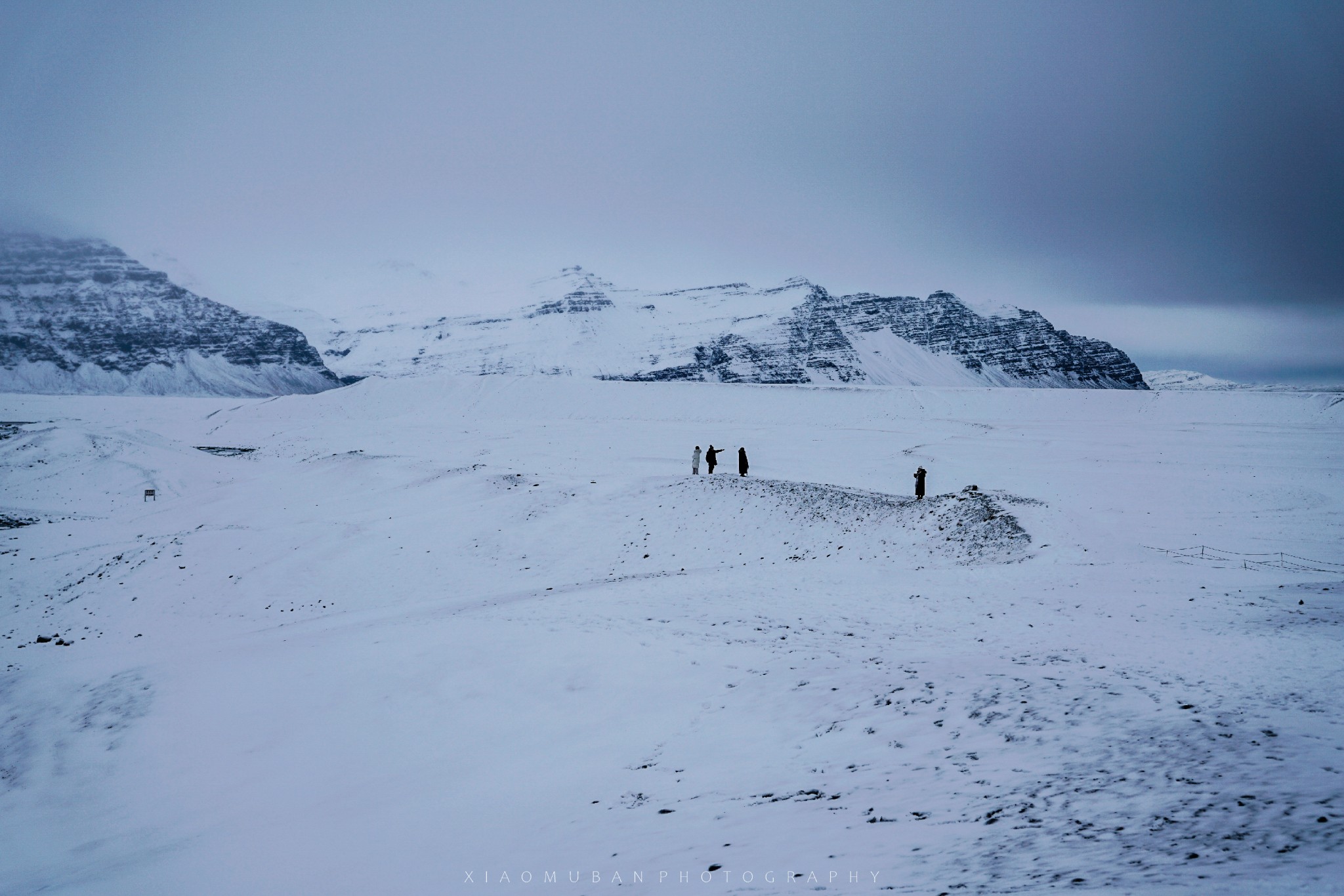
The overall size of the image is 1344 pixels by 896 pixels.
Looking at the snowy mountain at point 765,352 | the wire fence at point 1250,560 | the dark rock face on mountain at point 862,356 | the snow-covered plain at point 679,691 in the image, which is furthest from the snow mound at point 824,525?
the dark rock face on mountain at point 862,356

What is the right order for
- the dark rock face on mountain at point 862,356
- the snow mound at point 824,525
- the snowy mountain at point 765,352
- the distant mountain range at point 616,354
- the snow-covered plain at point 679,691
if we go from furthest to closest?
the distant mountain range at point 616,354 → the snowy mountain at point 765,352 → the dark rock face on mountain at point 862,356 → the snow mound at point 824,525 → the snow-covered plain at point 679,691

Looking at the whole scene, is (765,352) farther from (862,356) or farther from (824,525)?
(824,525)

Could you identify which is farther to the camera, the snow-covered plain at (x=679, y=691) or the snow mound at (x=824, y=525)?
the snow mound at (x=824, y=525)

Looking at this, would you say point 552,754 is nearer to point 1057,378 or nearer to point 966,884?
point 966,884

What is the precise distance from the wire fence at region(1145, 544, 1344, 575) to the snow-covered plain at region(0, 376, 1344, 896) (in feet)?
1.24

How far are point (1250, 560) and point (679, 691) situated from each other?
14.9 m

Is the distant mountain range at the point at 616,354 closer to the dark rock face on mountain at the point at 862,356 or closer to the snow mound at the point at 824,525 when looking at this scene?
the dark rock face on mountain at the point at 862,356

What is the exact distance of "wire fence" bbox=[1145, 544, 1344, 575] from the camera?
52.2ft

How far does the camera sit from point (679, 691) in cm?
1089

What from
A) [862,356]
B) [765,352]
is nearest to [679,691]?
[765,352]

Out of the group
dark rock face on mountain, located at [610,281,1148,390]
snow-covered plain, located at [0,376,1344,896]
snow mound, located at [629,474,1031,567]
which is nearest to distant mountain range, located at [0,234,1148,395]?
dark rock face on mountain, located at [610,281,1148,390]

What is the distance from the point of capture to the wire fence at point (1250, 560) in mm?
15898

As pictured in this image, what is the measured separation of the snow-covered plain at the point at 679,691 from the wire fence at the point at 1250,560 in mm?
379

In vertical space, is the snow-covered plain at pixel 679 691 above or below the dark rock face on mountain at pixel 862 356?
below
